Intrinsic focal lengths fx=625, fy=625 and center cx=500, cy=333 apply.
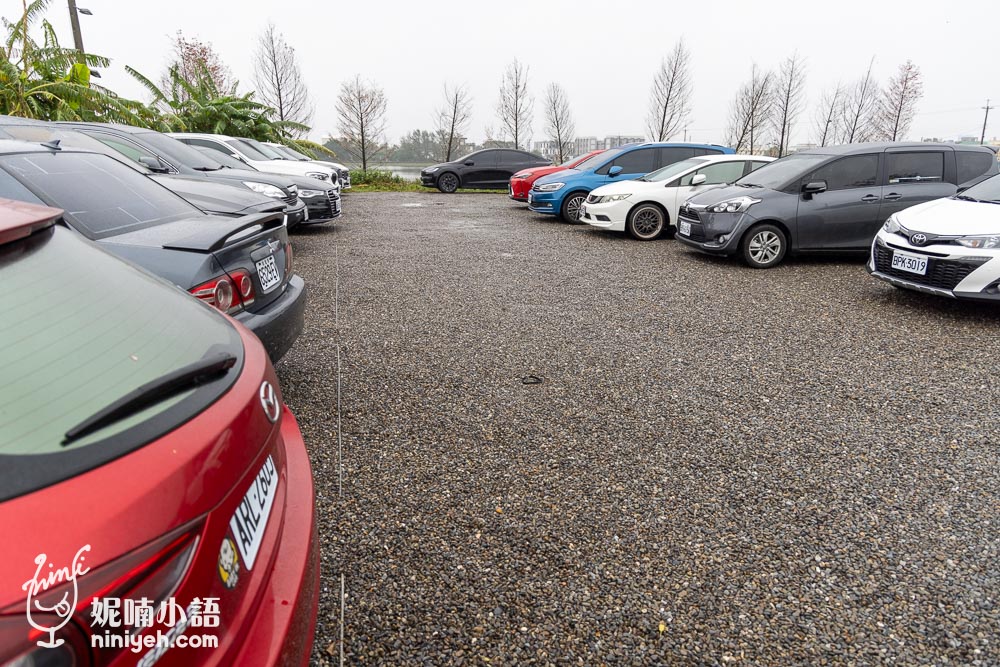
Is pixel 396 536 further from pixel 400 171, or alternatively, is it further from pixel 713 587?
pixel 400 171

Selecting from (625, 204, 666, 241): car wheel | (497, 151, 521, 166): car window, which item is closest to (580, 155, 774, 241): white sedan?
(625, 204, 666, 241): car wheel

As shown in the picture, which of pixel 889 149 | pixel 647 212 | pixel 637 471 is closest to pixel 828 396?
pixel 637 471

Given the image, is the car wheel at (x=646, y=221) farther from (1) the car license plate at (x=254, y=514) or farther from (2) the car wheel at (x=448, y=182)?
(2) the car wheel at (x=448, y=182)

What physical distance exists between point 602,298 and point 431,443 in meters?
3.61

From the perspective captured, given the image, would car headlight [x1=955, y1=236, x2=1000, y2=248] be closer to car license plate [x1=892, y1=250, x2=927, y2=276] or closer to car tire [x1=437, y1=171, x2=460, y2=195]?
car license plate [x1=892, y1=250, x2=927, y2=276]

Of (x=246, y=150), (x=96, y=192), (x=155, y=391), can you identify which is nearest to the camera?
(x=155, y=391)

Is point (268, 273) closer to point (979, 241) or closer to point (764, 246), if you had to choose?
point (979, 241)

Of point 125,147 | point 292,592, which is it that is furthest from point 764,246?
point 125,147

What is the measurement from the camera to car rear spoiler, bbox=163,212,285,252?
124 inches

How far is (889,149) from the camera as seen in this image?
8.12 meters

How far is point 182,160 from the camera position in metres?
9.03

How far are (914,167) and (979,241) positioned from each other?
3.13 meters

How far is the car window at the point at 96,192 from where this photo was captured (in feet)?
10.9

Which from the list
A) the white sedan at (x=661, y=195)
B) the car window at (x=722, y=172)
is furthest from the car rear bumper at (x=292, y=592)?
the car window at (x=722, y=172)
